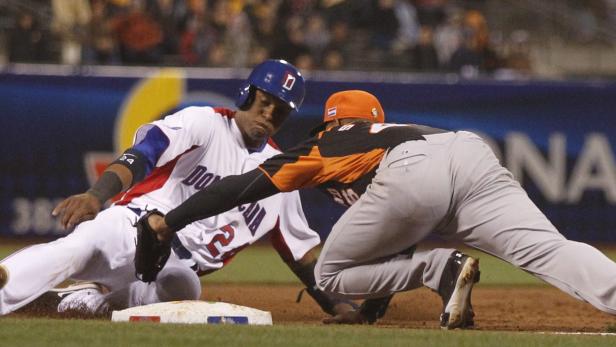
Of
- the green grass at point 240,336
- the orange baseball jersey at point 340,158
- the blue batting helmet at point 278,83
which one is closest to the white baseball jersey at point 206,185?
the blue batting helmet at point 278,83

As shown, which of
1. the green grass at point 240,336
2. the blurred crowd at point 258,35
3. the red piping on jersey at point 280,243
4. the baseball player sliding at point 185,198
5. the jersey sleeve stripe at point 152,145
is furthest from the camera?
the blurred crowd at point 258,35

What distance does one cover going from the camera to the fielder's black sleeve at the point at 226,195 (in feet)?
15.9

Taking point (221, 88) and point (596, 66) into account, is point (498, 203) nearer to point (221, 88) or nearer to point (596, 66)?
point (221, 88)

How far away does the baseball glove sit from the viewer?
500 centimetres

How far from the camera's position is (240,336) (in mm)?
4391

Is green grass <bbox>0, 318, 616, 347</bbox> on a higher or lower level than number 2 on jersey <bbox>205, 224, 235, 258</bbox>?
higher

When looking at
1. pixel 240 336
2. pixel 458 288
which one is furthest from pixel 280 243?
pixel 240 336

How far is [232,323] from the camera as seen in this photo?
4.99 meters

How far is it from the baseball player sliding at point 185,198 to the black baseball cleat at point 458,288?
2.14ft

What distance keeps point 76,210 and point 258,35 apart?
9.29 m

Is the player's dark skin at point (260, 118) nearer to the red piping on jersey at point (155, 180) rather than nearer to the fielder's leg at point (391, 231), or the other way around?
the red piping on jersey at point (155, 180)

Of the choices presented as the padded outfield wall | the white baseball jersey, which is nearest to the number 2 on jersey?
the white baseball jersey

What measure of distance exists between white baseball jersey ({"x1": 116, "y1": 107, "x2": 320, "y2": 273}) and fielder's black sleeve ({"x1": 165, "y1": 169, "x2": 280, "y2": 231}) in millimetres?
704

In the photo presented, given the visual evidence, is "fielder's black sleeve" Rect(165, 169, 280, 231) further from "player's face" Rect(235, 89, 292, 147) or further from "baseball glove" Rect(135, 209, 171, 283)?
"player's face" Rect(235, 89, 292, 147)
